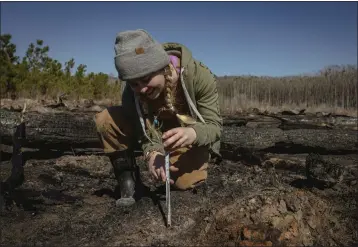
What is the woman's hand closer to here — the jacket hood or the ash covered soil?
the ash covered soil

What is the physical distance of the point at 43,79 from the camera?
9.77 metres

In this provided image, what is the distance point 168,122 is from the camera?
8.36ft

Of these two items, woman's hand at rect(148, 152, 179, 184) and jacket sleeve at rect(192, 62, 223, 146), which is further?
jacket sleeve at rect(192, 62, 223, 146)

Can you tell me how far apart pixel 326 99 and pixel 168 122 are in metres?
12.4

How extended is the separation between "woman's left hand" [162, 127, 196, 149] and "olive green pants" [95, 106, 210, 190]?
66cm

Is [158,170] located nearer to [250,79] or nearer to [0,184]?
[0,184]

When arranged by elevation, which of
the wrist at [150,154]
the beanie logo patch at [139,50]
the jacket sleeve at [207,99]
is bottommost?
the wrist at [150,154]

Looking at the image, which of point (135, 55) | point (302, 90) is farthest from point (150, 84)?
point (302, 90)

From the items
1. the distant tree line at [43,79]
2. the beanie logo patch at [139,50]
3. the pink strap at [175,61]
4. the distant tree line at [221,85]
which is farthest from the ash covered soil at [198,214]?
the distant tree line at [43,79]

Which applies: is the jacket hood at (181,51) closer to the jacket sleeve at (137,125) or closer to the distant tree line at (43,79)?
the jacket sleeve at (137,125)

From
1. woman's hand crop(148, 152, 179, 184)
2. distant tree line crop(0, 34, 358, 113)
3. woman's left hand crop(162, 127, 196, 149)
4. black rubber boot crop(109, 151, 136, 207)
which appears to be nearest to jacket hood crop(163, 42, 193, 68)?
woman's left hand crop(162, 127, 196, 149)

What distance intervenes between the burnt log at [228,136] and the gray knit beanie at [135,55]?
1.95m

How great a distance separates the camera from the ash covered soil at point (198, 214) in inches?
70.9

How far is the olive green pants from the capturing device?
2.38 metres
